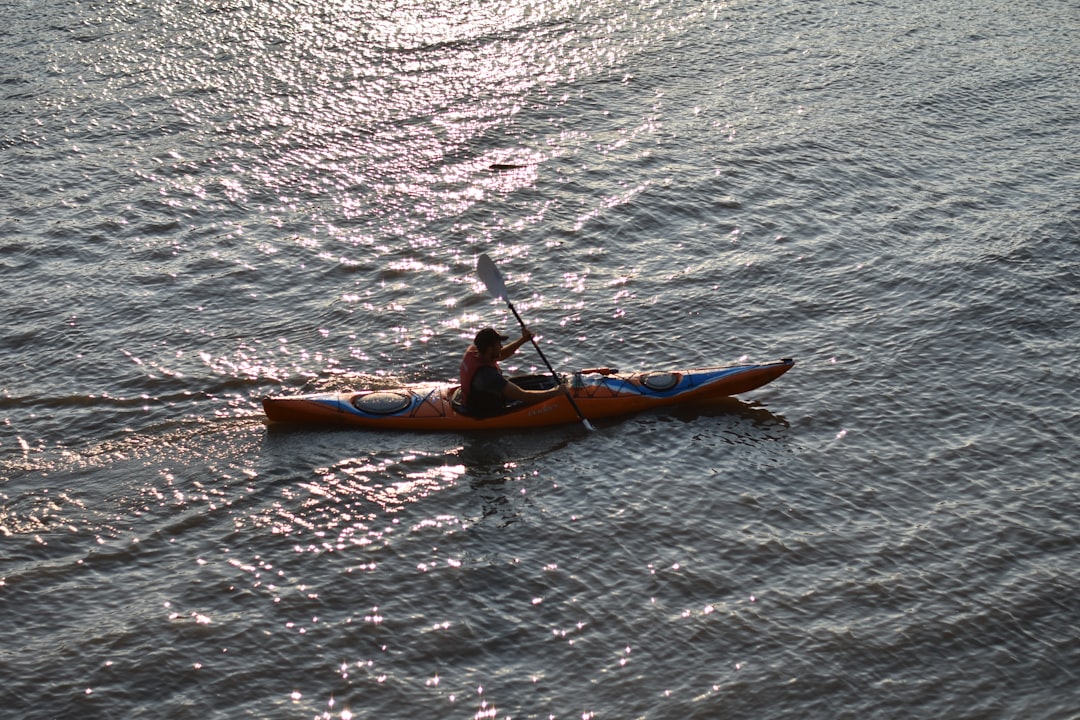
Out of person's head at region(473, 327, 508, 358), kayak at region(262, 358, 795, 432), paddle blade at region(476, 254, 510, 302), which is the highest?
paddle blade at region(476, 254, 510, 302)

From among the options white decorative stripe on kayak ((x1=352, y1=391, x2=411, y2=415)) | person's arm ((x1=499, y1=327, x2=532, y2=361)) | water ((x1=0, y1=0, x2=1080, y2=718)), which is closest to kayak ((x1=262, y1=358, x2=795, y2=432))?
white decorative stripe on kayak ((x1=352, y1=391, x2=411, y2=415))

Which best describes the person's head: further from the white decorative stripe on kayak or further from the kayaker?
the white decorative stripe on kayak

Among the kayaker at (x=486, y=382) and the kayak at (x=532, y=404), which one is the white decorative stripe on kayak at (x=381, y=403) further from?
the kayaker at (x=486, y=382)

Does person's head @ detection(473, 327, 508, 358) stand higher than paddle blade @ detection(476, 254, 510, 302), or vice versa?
paddle blade @ detection(476, 254, 510, 302)

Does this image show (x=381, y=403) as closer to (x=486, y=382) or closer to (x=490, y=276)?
(x=486, y=382)

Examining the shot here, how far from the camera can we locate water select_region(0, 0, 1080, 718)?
9.20 m

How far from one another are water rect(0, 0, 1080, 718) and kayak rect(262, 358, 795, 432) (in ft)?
0.67

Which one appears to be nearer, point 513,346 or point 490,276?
point 513,346

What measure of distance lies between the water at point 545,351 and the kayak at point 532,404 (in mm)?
203

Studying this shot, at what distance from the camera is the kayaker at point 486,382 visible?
38.7 feet

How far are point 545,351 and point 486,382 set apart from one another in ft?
5.53

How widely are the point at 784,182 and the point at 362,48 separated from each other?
28.1 feet

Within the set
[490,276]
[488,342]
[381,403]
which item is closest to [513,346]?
[488,342]

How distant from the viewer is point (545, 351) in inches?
527
